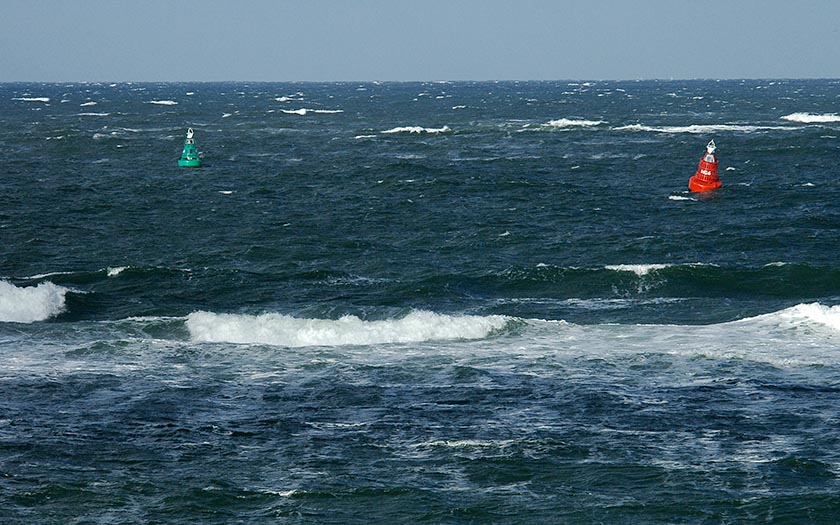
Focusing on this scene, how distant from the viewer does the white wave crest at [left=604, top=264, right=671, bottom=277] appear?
1425 inches

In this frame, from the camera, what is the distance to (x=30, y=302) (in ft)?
103

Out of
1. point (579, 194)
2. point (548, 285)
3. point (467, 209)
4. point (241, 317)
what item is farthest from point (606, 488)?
point (579, 194)

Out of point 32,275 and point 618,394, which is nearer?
point 618,394

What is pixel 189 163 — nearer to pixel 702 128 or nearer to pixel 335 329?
pixel 335 329

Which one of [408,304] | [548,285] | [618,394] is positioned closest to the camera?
[618,394]

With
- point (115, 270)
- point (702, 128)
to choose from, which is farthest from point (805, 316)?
point (702, 128)

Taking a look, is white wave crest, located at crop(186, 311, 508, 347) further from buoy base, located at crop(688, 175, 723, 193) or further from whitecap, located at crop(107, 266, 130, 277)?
buoy base, located at crop(688, 175, 723, 193)

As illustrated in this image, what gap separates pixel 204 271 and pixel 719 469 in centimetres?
2267

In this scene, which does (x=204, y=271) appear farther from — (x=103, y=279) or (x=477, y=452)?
(x=477, y=452)

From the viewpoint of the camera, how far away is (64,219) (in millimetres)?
48844

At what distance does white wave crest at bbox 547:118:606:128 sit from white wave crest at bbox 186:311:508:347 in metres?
78.3

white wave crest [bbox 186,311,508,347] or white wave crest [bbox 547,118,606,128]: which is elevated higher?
white wave crest [bbox 547,118,606,128]

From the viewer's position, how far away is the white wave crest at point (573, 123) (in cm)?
10619

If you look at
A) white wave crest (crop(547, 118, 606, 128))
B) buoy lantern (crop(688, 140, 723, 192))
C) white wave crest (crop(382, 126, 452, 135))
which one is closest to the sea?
buoy lantern (crop(688, 140, 723, 192))
